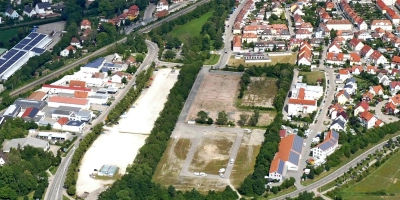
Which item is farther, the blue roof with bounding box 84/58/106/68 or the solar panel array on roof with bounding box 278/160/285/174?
the blue roof with bounding box 84/58/106/68

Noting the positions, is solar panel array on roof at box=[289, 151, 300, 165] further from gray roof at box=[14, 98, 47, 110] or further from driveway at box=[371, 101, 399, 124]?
gray roof at box=[14, 98, 47, 110]

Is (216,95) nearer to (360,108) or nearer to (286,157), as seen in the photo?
(360,108)

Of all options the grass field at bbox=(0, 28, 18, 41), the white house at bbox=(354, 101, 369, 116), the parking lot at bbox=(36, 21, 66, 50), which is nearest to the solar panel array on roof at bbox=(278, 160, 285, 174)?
the white house at bbox=(354, 101, 369, 116)

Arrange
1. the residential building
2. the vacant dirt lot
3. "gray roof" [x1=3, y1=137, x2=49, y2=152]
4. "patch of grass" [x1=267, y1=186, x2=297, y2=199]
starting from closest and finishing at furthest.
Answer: "patch of grass" [x1=267, y1=186, x2=297, y2=199] → the residential building → "gray roof" [x1=3, y1=137, x2=49, y2=152] → the vacant dirt lot

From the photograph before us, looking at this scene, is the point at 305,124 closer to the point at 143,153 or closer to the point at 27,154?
the point at 143,153

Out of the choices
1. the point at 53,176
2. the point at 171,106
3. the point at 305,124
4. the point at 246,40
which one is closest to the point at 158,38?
the point at 246,40

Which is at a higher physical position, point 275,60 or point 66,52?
point 66,52

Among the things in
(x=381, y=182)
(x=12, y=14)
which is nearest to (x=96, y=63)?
(x=12, y=14)
